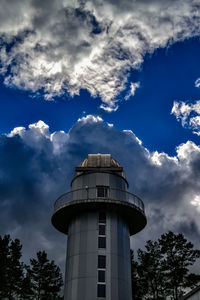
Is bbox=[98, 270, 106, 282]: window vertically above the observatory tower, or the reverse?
the observatory tower

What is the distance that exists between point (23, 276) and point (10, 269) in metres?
2.35

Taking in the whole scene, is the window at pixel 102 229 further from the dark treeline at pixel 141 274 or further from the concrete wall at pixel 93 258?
the dark treeline at pixel 141 274

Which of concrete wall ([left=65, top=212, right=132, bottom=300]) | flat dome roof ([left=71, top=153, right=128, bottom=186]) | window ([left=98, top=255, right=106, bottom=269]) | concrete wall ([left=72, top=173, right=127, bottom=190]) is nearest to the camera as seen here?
concrete wall ([left=65, top=212, right=132, bottom=300])

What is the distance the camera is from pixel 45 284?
41.7 metres

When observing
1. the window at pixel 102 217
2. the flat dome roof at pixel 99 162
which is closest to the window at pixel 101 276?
the window at pixel 102 217

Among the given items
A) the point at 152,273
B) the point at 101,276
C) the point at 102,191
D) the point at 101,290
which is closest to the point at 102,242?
the point at 101,276

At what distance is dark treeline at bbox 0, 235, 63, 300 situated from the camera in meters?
38.0

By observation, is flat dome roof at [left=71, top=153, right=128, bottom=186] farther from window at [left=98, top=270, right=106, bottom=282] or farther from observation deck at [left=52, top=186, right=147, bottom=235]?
window at [left=98, top=270, right=106, bottom=282]

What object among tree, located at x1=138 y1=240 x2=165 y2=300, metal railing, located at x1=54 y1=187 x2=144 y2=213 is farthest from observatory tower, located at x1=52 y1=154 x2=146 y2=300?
tree, located at x1=138 y1=240 x2=165 y2=300

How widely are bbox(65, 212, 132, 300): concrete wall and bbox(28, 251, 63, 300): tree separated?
794 inches

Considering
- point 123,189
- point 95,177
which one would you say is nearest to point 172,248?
point 123,189

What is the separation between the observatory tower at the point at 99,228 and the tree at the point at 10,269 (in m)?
13.9

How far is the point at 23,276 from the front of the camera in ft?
132

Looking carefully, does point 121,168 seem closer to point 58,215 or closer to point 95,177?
point 95,177
